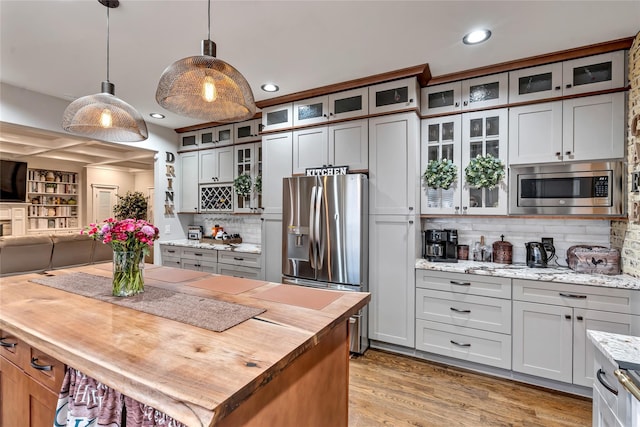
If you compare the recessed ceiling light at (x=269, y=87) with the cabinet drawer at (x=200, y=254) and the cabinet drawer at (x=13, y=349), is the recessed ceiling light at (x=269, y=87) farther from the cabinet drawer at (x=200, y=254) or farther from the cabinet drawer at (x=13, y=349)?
the cabinet drawer at (x=13, y=349)

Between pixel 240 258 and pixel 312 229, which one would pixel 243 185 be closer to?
pixel 240 258

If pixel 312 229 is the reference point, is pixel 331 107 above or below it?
above

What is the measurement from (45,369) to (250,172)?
3.16 m

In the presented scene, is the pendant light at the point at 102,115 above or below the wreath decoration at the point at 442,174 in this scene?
above

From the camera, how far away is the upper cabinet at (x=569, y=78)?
7.75 ft

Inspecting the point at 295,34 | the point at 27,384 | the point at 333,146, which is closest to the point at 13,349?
the point at 27,384

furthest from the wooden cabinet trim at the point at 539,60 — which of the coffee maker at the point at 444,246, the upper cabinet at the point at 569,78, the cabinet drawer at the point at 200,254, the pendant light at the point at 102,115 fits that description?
the cabinet drawer at the point at 200,254

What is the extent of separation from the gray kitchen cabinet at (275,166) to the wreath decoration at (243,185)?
0.55 metres

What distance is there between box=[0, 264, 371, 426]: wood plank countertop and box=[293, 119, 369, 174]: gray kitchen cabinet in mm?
1823

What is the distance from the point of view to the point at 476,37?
227 centimetres

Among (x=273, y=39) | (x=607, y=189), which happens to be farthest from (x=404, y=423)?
(x=273, y=39)

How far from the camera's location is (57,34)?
88.6 inches

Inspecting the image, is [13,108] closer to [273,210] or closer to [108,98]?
[108,98]

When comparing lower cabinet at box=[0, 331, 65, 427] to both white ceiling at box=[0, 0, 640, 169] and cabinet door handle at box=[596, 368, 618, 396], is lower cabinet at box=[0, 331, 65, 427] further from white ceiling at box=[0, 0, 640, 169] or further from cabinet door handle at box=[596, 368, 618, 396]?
cabinet door handle at box=[596, 368, 618, 396]
